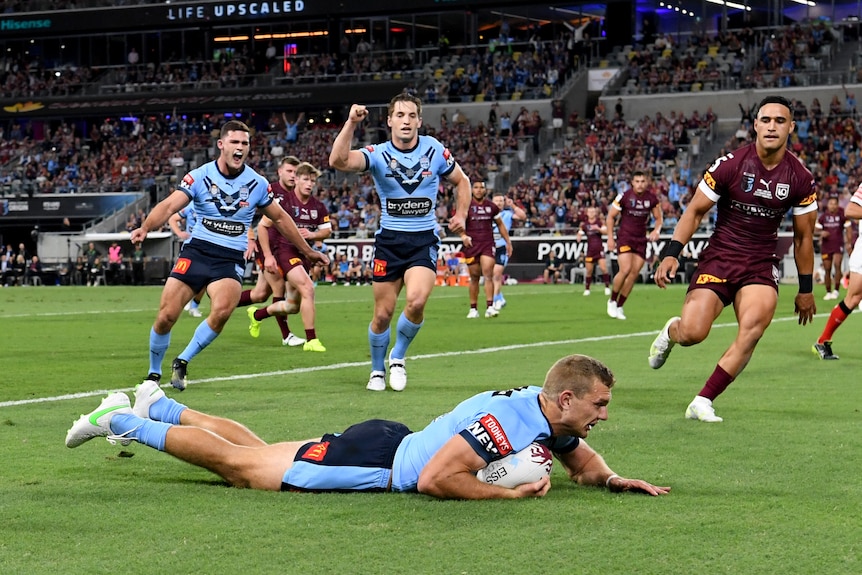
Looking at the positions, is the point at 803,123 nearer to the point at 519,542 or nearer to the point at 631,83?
the point at 631,83

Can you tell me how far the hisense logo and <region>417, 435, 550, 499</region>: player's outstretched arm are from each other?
6604 centimetres

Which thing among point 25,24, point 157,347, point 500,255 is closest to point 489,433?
point 157,347

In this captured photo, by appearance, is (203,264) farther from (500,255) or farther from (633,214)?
(500,255)

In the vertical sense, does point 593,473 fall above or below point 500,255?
above

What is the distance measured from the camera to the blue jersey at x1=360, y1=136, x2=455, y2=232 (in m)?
10.7

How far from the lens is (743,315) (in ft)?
28.7

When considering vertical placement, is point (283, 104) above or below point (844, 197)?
above

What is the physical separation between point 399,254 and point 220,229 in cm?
175

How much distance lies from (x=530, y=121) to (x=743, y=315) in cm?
4311

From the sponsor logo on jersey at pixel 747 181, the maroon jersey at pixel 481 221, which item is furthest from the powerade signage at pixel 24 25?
the sponsor logo on jersey at pixel 747 181

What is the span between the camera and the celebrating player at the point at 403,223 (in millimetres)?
10625

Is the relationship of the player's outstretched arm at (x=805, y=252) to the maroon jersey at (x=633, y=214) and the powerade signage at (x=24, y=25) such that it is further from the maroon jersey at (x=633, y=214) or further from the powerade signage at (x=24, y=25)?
the powerade signage at (x=24, y=25)

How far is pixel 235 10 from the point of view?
61.7 meters

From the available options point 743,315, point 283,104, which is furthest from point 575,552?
point 283,104
